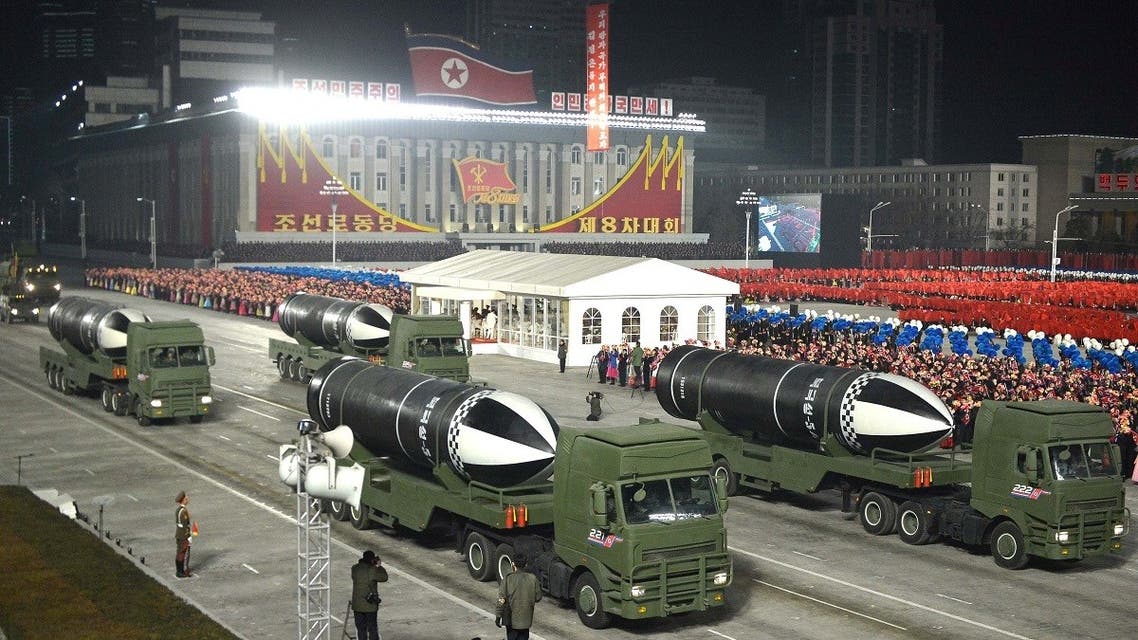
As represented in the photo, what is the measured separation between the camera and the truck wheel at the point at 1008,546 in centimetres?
2439

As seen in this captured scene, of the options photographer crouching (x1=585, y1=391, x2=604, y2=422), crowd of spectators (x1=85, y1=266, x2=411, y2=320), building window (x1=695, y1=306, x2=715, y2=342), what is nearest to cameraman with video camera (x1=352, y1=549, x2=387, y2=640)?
photographer crouching (x1=585, y1=391, x2=604, y2=422)

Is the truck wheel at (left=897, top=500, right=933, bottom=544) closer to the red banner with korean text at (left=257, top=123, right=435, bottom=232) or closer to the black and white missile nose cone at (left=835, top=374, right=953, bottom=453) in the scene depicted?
the black and white missile nose cone at (left=835, top=374, right=953, bottom=453)

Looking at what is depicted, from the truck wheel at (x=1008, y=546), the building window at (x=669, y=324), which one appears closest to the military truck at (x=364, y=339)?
the building window at (x=669, y=324)

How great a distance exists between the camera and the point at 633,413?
44.0 meters

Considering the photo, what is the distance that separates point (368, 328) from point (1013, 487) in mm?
27071

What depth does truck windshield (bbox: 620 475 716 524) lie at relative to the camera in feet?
66.1

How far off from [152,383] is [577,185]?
11178 cm

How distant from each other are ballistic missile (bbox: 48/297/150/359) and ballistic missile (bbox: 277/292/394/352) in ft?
23.0

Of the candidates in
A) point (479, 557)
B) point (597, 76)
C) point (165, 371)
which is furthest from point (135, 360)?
point (597, 76)

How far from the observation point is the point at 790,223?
13150cm

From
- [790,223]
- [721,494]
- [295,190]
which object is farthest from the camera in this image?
[790,223]

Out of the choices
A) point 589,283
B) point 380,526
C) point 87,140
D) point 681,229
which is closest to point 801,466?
point 380,526

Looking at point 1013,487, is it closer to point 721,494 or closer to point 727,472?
point 721,494

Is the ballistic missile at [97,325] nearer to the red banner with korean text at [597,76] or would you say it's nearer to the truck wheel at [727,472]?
the truck wheel at [727,472]
